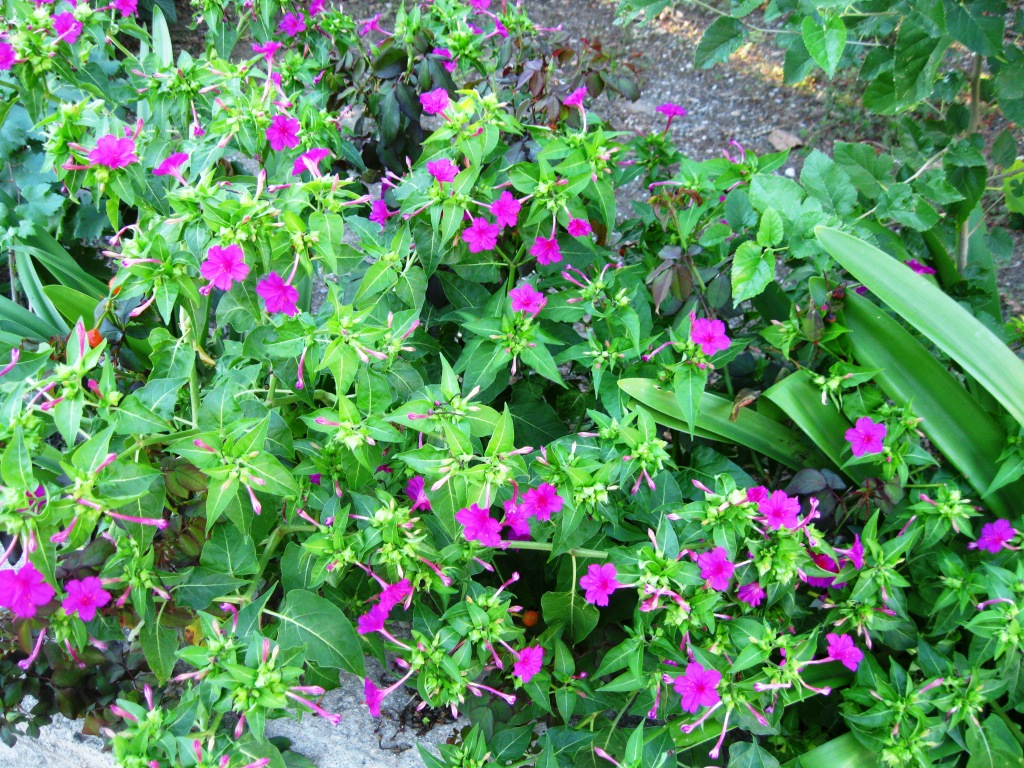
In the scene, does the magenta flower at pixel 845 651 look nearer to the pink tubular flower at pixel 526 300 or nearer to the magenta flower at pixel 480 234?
the pink tubular flower at pixel 526 300

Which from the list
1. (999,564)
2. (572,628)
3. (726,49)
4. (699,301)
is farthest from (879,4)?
(572,628)

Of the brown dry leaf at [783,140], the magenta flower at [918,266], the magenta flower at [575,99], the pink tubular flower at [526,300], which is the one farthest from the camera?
the brown dry leaf at [783,140]

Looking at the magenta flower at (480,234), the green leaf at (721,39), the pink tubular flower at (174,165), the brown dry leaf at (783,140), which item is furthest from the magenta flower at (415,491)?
the brown dry leaf at (783,140)

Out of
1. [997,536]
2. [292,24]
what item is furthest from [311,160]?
[997,536]

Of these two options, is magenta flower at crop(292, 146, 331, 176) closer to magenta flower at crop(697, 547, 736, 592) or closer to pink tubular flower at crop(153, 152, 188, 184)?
pink tubular flower at crop(153, 152, 188, 184)

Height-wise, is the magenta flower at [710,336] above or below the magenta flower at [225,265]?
below

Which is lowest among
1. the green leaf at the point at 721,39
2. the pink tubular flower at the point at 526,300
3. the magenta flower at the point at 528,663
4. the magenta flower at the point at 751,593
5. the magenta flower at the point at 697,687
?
the magenta flower at the point at 528,663

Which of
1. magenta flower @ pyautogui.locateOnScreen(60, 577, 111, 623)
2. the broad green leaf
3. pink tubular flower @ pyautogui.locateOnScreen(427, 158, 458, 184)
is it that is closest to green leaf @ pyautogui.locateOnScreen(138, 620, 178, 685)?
A: magenta flower @ pyautogui.locateOnScreen(60, 577, 111, 623)
